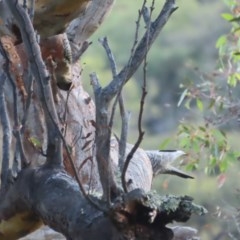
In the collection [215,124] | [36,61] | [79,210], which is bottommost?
[215,124]

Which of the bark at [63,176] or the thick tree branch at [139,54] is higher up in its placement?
the thick tree branch at [139,54]

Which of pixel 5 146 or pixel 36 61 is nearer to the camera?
pixel 36 61

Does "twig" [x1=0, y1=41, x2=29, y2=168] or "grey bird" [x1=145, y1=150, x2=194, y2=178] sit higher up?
"twig" [x1=0, y1=41, x2=29, y2=168]

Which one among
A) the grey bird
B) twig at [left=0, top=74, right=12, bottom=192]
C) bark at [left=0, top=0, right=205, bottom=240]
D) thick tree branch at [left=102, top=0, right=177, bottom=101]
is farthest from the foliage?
thick tree branch at [left=102, top=0, right=177, bottom=101]

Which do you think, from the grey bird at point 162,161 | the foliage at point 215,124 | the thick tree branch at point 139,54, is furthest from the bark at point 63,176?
the foliage at point 215,124

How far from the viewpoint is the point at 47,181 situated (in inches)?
61.1

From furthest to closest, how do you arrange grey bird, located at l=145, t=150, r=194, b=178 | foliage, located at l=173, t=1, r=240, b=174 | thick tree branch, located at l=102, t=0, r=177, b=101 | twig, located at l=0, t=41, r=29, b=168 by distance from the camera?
1. foliage, located at l=173, t=1, r=240, b=174
2. grey bird, located at l=145, t=150, r=194, b=178
3. twig, located at l=0, t=41, r=29, b=168
4. thick tree branch, located at l=102, t=0, r=177, b=101

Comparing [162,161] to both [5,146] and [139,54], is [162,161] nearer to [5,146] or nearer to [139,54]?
[5,146]

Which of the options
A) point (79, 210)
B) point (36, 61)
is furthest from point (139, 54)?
point (79, 210)

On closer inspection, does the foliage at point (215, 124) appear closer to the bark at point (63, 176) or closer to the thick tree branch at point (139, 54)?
the bark at point (63, 176)

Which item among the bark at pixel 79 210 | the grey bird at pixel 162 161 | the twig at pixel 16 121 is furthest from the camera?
the grey bird at pixel 162 161

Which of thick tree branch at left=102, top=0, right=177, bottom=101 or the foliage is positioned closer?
thick tree branch at left=102, top=0, right=177, bottom=101

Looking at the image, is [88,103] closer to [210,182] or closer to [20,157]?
[20,157]

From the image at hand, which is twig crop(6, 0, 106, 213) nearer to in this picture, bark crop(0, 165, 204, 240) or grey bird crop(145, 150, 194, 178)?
bark crop(0, 165, 204, 240)
